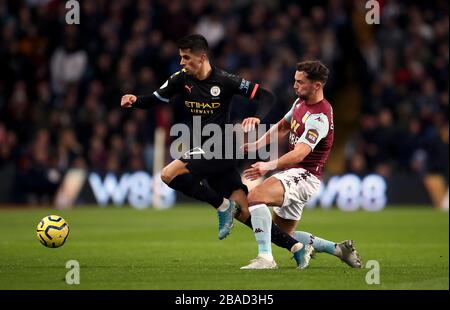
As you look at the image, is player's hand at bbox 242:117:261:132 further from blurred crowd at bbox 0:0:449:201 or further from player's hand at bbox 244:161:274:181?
blurred crowd at bbox 0:0:449:201

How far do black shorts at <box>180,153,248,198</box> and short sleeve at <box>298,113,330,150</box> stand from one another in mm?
1149

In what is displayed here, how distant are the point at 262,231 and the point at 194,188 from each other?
1.12 m

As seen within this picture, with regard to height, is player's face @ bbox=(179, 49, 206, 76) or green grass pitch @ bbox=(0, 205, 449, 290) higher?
player's face @ bbox=(179, 49, 206, 76)

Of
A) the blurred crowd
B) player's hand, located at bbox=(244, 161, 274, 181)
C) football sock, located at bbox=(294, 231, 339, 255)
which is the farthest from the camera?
the blurred crowd

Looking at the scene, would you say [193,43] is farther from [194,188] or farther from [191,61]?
[194,188]

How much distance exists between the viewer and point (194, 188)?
10836 mm

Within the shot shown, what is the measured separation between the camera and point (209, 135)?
35.6 ft

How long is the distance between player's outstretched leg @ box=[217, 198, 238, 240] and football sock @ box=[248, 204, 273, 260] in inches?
19.5

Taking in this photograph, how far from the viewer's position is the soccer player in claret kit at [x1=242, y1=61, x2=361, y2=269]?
394 inches

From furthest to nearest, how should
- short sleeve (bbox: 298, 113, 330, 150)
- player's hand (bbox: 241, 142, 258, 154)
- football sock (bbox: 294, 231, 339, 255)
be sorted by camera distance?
football sock (bbox: 294, 231, 339, 255), player's hand (bbox: 241, 142, 258, 154), short sleeve (bbox: 298, 113, 330, 150)

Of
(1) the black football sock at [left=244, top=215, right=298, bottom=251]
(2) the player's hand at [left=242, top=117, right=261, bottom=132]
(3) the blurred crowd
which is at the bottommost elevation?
(1) the black football sock at [left=244, top=215, right=298, bottom=251]

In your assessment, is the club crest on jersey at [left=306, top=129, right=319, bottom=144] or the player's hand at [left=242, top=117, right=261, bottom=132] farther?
the player's hand at [left=242, top=117, right=261, bottom=132]

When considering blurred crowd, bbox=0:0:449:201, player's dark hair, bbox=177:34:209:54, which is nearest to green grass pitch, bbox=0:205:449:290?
player's dark hair, bbox=177:34:209:54

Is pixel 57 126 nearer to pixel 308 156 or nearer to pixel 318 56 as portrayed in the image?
pixel 318 56
